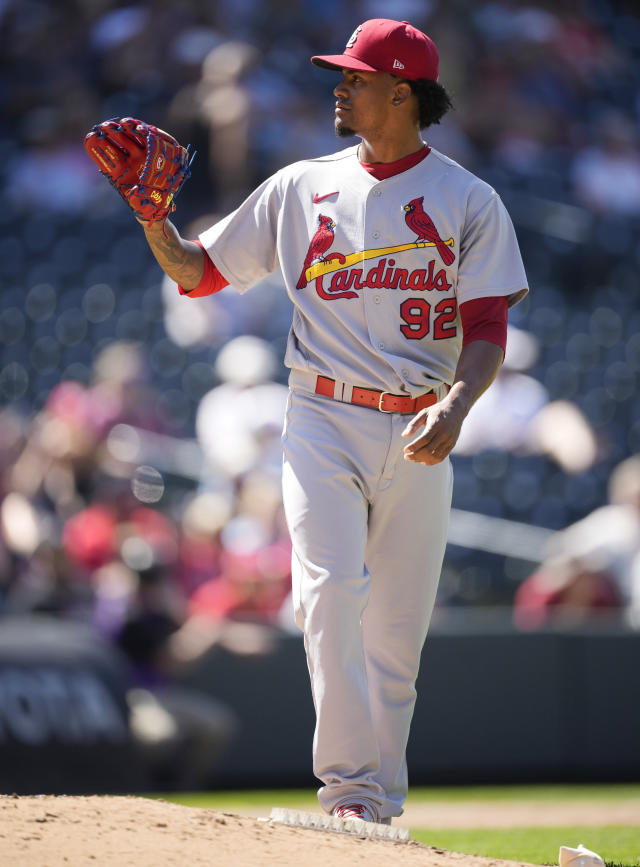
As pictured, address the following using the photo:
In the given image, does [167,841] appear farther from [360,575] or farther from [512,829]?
[512,829]

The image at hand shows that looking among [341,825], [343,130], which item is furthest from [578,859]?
[343,130]

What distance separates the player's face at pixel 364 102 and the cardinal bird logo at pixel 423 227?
23cm

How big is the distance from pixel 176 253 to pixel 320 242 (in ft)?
1.26

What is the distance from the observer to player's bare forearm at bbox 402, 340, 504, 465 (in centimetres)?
319

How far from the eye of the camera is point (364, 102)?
352 centimetres

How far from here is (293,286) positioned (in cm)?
356

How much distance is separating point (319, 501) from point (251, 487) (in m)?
4.45

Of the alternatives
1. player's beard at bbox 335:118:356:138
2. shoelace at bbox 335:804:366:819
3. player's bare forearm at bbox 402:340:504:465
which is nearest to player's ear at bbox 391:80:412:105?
player's beard at bbox 335:118:356:138

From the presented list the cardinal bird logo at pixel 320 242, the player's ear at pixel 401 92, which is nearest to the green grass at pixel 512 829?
the cardinal bird logo at pixel 320 242

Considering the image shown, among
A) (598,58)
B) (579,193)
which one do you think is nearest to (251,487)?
(579,193)

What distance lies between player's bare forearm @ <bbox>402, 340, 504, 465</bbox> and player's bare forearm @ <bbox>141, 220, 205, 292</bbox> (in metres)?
0.72

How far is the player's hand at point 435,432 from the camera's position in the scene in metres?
3.18

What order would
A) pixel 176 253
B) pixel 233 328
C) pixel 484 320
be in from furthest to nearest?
pixel 233 328, pixel 176 253, pixel 484 320

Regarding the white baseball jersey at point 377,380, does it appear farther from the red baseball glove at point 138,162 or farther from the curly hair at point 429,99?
the red baseball glove at point 138,162
